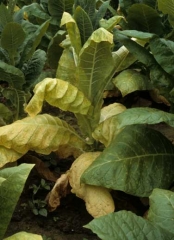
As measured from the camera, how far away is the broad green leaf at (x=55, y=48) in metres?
3.11

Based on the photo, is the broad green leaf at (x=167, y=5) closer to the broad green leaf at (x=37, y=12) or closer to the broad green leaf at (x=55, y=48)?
the broad green leaf at (x=55, y=48)

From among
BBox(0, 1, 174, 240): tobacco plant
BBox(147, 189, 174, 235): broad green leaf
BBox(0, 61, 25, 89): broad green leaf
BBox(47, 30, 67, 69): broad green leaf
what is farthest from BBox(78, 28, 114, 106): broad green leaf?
BBox(147, 189, 174, 235): broad green leaf

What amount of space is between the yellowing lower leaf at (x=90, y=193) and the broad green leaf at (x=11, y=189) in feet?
1.64

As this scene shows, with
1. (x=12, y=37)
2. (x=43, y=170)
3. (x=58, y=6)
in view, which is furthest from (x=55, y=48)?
(x=43, y=170)

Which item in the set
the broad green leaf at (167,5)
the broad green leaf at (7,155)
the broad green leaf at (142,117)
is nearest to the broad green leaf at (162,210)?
the broad green leaf at (142,117)

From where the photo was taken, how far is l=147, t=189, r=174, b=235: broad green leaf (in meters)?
1.78

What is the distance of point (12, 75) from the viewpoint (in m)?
2.63

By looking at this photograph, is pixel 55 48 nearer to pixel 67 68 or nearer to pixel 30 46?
pixel 30 46

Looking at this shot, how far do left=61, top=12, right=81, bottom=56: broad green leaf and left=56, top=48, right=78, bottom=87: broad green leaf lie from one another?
0.62ft

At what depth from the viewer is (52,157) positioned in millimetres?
2863

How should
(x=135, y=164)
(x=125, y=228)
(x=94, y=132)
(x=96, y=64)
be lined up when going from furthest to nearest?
(x=94, y=132) → (x=96, y=64) → (x=135, y=164) → (x=125, y=228)

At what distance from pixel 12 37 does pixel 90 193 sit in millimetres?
910

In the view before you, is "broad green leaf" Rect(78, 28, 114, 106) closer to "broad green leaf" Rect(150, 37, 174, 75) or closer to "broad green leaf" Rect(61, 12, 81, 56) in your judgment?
"broad green leaf" Rect(61, 12, 81, 56)

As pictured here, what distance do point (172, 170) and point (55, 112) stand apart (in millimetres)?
1217
